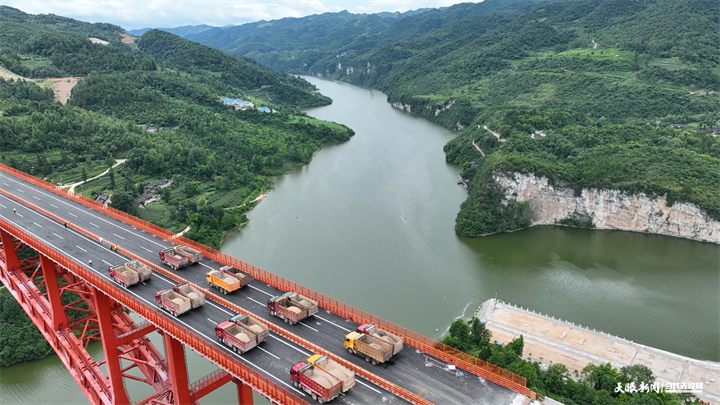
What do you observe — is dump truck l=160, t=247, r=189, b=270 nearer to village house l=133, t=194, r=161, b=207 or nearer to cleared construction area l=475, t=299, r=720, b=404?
cleared construction area l=475, t=299, r=720, b=404

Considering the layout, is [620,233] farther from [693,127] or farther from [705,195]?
[693,127]

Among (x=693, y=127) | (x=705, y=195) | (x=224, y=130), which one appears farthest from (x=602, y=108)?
(x=224, y=130)

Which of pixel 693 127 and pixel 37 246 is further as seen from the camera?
pixel 693 127

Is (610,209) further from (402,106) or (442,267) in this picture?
(402,106)

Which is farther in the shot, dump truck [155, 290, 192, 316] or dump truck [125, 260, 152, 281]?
dump truck [125, 260, 152, 281]

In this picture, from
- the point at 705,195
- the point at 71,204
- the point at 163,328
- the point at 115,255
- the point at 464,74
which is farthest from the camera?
the point at 464,74

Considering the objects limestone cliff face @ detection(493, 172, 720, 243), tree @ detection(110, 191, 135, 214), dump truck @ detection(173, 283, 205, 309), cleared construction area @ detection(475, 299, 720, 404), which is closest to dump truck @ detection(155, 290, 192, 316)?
dump truck @ detection(173, 283, 205, 309)
